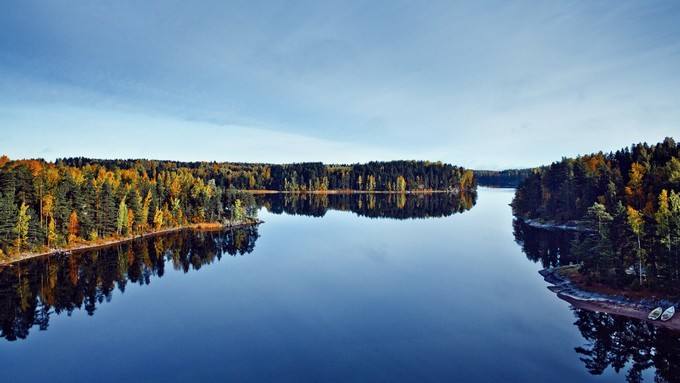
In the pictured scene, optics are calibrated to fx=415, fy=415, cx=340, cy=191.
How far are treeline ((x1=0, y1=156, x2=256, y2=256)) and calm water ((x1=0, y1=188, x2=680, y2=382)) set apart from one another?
7.19m

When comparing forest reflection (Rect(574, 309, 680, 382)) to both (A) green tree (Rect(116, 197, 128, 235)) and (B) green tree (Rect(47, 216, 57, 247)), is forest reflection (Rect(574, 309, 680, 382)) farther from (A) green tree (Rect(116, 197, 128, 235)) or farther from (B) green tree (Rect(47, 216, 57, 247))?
(A) green tree (Rect(116, 197, 128, 235))

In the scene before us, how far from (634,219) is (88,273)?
76.6m

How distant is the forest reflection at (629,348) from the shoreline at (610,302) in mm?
1239

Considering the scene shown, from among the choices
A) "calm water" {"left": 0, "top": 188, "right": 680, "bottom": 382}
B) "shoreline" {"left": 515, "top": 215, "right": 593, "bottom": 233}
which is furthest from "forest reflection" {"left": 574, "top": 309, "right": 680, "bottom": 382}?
"shoreline" {"left": 515, "top": 215, "right": 593, "bottom": 233}

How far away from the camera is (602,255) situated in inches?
2067

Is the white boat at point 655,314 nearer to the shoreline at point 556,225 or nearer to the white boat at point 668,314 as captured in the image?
the white boat at point 668,314

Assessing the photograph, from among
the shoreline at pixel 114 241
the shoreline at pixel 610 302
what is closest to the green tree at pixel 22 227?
the shoreline at pixel 114 241

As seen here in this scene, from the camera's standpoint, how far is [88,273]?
64375 mm

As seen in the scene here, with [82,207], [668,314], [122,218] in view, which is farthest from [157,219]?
[668,314]

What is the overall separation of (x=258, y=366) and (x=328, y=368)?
5860 mm

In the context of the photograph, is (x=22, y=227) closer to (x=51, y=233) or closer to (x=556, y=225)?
(x=51, y=233)

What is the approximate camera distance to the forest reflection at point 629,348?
3388cm

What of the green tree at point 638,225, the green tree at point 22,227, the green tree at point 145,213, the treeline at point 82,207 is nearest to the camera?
the green tree at point 638,225

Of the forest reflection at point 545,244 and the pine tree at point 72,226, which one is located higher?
the pine tree at point 72,226
